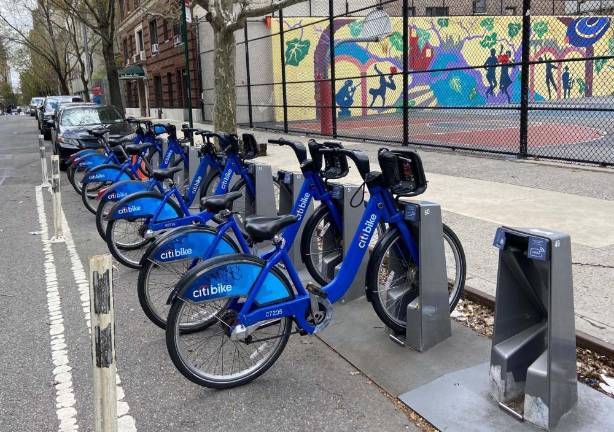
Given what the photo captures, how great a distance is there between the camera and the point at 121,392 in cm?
369

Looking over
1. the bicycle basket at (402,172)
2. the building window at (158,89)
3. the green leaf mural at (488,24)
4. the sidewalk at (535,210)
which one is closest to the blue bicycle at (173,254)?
the bicycle basket at (402,172)

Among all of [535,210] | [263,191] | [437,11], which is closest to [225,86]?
[263,191]

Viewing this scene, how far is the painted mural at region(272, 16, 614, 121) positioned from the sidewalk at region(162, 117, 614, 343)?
15652mm

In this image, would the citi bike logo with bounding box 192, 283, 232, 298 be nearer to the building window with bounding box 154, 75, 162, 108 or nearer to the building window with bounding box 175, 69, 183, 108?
the building window with bounding box 175, 69, 183, 108

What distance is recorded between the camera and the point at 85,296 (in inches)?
215

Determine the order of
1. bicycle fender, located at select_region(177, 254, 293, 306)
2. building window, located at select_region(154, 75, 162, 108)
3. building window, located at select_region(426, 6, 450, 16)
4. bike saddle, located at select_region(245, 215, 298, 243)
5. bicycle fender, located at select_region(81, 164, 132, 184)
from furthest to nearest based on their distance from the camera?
building window, located at select_region(154, 75, 162, 108)
building window, located at select_region(426, 6, 450, 16)
bicycle fender, located at select_region(81, 164, 132, 184)
bike saddle, located at select_region(245, 215, 298, 243)
bicycle fender, located at select_region(177, 254, 293, 306)

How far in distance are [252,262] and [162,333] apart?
1.42m

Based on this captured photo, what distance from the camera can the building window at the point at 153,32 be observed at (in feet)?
116

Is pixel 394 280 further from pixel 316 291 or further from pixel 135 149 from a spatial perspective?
pixel 135 149

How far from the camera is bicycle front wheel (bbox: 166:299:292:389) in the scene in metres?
3.50

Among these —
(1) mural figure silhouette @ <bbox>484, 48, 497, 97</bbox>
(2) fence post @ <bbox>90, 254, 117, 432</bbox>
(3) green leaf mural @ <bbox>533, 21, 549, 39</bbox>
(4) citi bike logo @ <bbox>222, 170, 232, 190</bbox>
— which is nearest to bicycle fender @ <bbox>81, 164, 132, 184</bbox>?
(4) citi bike logo @ <bbox>222, 170, 232, 190</bbox>

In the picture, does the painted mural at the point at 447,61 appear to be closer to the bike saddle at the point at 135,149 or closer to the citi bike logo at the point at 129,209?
the bike saddle at the point at 135,149

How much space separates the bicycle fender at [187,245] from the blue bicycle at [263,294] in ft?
1.87

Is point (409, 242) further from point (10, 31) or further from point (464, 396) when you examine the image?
point (10, 31)
